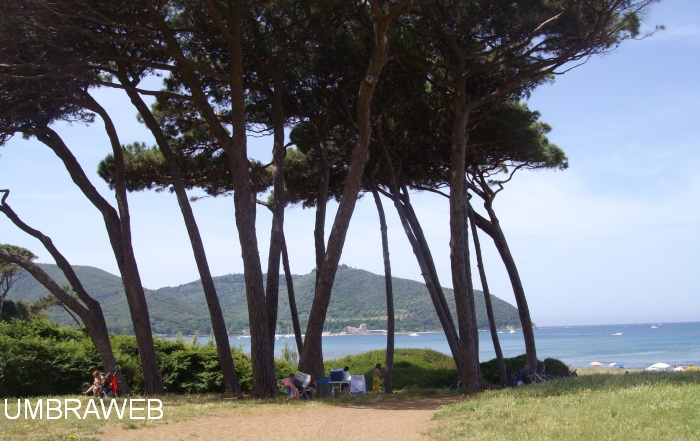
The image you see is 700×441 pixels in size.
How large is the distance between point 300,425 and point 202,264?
5345mm

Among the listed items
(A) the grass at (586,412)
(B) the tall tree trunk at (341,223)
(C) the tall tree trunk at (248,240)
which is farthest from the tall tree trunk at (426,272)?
(A) the grass at (586,412)

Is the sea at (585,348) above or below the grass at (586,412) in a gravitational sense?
below

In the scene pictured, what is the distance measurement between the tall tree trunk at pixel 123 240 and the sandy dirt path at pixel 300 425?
386 cm

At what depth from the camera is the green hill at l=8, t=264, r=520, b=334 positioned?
6600 centimetres

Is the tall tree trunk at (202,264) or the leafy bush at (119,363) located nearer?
the tall tree trunk at (202,264)

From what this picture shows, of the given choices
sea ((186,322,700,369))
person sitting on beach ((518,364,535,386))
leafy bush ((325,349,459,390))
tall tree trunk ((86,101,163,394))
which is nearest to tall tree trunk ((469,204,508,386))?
person sitting on beach ((518,364,535,386))

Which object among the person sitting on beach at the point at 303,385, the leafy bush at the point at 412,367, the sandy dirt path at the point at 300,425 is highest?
the person sitting on beach at the point at 303,385

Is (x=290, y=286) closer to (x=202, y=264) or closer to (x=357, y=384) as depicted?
(x=357, y=384)

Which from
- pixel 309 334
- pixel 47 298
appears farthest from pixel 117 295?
pixel 309 334

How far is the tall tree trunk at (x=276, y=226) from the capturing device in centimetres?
1212

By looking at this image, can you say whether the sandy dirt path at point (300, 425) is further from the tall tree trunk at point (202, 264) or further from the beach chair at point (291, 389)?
the tall tree trunk at point (202, 264)

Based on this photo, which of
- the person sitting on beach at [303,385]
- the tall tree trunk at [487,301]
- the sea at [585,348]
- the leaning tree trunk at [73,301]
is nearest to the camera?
the person sitting on beach at [303,385]

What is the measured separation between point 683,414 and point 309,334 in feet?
20.7

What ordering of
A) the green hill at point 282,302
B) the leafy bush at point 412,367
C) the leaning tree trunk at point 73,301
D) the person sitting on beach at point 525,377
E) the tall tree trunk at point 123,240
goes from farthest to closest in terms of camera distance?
1. the green hill at point 282,302
2. the leafy bush at point 412,367
3. the person sitting on beach at point 525,377
4. the tall tree trunk at point 123,240
5. the leaning tree trunk at point 73,301
